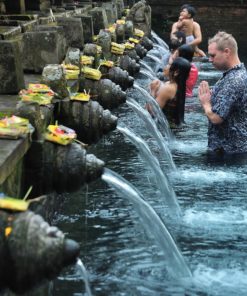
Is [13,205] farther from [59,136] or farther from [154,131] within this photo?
[154,131]

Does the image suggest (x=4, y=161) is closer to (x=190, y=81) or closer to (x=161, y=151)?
(x=161, y=151)

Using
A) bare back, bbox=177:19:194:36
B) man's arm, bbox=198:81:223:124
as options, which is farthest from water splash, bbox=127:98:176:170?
bare back, bbox=177:19:194:36

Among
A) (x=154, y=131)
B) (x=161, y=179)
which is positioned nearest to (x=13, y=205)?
(x=161, y=179)

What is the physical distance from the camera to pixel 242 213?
19.5ft

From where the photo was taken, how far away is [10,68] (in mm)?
5551

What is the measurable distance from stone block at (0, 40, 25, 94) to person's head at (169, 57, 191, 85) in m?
3.22

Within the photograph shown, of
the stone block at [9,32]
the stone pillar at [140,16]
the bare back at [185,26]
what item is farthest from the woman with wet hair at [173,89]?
the stone pillar at [140,16]

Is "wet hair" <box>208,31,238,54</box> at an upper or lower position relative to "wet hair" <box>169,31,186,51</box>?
upper

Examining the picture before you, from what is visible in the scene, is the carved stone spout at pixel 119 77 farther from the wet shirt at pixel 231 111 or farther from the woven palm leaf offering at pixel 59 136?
the woven palm leaf offering at pixel 59 136

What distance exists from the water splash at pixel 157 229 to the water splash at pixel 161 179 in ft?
2.26

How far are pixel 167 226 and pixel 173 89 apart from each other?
3.30 meters

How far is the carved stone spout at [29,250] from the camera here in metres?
2.77

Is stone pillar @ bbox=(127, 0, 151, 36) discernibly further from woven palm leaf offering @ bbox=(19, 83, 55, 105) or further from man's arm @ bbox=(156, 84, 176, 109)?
woven palm leaf offering @ bbox=(19, 83, 55, 105)

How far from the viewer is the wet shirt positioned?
654cm
